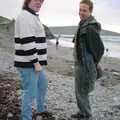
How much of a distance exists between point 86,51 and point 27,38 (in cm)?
137

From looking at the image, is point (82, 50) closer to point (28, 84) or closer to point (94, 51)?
point (94, 51)

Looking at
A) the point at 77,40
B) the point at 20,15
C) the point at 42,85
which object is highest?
the point at 20,15

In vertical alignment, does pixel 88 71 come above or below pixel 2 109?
above

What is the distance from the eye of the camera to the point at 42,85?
Answer: 7.59 metres

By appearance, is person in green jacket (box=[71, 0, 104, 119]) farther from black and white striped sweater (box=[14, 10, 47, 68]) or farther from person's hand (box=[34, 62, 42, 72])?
person's hand (box=[34, 62, 42, 72])

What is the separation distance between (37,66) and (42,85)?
0.64 m

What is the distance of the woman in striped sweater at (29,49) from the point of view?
6.96 metres

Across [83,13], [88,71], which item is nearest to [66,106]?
[88,71]

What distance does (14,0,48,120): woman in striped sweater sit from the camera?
6.96 m

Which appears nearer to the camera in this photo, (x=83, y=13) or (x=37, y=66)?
(x=37, y=66)

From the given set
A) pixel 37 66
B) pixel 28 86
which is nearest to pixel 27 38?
pixel 37 66

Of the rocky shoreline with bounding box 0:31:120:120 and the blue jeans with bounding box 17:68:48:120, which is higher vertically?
the blue jeans with bounding box 17:68:48:120

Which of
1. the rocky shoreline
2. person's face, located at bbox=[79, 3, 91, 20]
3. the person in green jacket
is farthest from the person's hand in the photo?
the rocky shoreline

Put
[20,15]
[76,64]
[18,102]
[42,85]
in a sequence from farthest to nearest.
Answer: [18,102]
[76,64]
[42,85]
[20,15]
